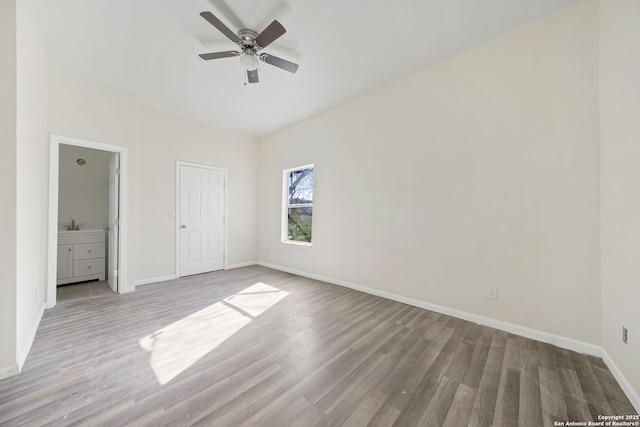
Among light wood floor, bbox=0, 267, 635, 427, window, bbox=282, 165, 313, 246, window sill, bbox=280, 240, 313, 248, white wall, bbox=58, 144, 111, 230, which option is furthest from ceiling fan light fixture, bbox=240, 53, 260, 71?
white wall, bbox=58, 144, 111, 230

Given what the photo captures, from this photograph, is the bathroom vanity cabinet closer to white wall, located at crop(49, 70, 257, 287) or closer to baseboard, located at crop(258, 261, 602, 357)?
white wall, located at crop(49, 70, 257, 287)

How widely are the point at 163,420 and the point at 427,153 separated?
3.38 m

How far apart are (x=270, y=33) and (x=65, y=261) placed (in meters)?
4.66

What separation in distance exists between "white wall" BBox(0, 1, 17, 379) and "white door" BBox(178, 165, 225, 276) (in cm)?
267

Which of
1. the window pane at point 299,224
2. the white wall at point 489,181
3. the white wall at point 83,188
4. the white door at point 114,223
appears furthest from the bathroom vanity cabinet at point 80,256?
the white wall at point 489,181

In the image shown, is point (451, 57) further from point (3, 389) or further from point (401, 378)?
point (3, 389)

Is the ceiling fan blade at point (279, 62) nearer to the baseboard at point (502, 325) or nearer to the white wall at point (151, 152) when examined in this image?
the white wall at point (151, 152)

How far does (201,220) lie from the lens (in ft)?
15.4

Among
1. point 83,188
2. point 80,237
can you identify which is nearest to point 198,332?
point 80,237

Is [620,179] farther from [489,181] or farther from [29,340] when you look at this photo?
[29,340]

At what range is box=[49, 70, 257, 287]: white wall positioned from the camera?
10.5 ft

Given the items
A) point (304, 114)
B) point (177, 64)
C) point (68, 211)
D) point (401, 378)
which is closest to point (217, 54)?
point (177, 64)

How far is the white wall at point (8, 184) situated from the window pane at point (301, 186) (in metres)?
3.51

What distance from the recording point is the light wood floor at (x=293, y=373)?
54.7 inches
